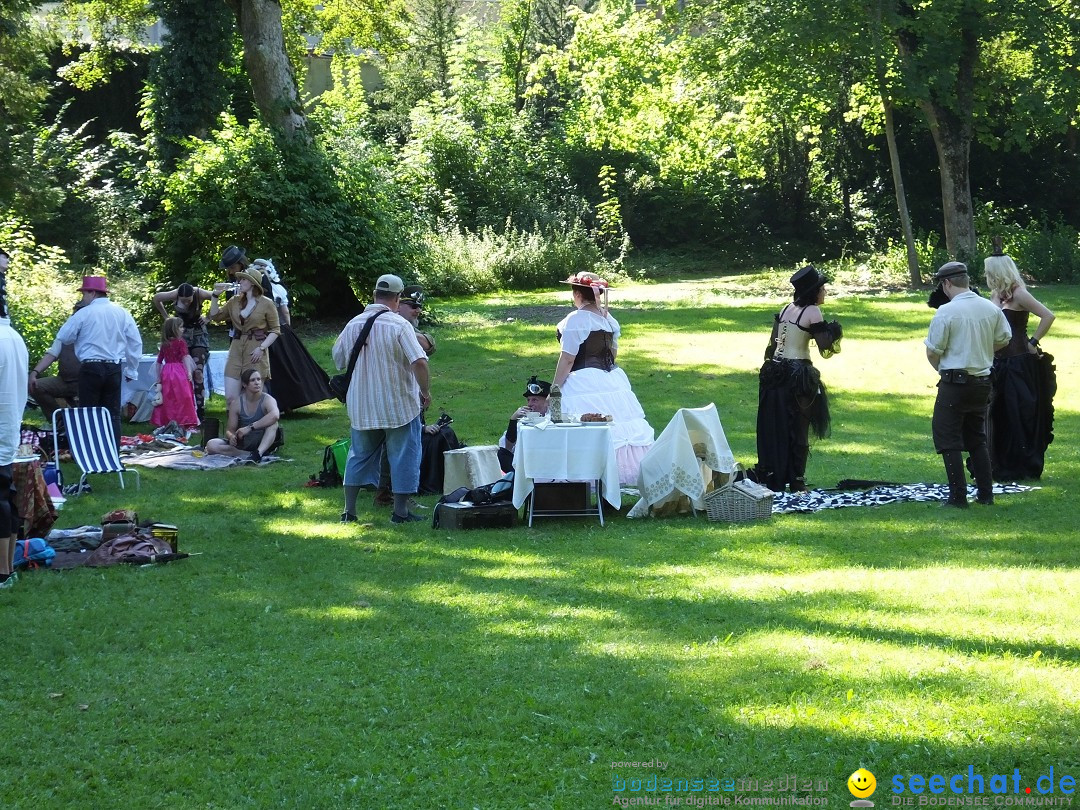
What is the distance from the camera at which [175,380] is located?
1416 cm

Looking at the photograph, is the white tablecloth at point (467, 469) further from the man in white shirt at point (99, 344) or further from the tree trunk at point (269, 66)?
the tree trunk at point (269, 66)

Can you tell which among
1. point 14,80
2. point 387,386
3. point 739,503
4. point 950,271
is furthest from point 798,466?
point 14,80

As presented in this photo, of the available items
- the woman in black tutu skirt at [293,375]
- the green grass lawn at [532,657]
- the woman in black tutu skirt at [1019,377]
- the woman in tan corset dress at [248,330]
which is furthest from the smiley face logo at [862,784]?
the woman in black tutu skirt at [293,375]

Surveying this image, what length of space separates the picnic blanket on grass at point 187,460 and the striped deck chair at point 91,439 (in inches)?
52.0

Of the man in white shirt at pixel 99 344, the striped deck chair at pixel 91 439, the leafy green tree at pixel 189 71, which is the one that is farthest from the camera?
the leafy green tree at pixel 189 71

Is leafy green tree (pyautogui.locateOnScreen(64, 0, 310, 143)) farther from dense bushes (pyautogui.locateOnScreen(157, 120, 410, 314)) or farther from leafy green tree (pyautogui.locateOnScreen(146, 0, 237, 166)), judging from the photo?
dense bushes (pyautogui.locateOnScreen(157, 120, 410, 314))

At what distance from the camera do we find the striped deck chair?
10.9 metres

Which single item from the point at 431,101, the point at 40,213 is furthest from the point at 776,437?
the point at 431,101

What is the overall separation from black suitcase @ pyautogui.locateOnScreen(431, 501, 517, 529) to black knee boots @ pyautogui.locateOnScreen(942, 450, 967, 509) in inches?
132

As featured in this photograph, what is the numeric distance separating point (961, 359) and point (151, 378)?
31.6 feet

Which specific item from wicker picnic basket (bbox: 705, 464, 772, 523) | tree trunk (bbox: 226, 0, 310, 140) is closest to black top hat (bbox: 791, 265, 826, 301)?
wicker picnic basket (bbox: 705, 464, 772, 523)

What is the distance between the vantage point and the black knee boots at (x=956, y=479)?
947 centimetres

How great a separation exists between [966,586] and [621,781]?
3.28 m

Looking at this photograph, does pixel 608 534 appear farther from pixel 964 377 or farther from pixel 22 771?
pixel 22 771
